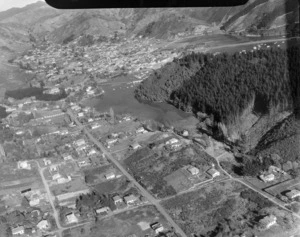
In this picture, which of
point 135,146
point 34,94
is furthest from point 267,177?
point 34,94

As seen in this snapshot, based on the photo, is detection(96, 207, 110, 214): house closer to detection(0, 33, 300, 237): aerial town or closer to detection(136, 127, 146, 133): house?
detection(0, 33, 300, 237): aerial town

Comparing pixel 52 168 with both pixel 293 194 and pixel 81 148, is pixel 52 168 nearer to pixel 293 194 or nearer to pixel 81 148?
pixel 81 148

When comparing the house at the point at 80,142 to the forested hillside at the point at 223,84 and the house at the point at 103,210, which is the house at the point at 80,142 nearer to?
the forested hillside at the point at 223,84

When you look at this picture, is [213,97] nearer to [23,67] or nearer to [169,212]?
[169,212]

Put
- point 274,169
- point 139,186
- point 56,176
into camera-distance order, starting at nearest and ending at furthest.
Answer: point 274,169 → point 139,186 → point 56,176

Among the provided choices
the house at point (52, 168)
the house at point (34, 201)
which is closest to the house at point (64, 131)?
the house at point (52, 168)

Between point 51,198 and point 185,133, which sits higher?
point 185,133
